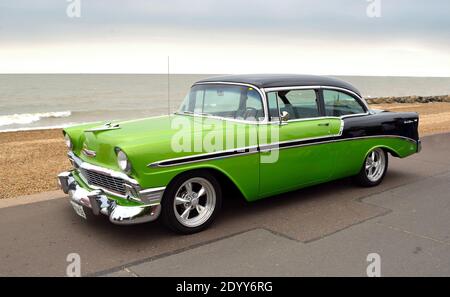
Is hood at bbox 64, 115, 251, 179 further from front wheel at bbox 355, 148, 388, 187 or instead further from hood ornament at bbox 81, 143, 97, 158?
front wheel at bbox 355, 148, 388, 187

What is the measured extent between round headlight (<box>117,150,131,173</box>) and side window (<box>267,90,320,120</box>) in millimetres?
1825

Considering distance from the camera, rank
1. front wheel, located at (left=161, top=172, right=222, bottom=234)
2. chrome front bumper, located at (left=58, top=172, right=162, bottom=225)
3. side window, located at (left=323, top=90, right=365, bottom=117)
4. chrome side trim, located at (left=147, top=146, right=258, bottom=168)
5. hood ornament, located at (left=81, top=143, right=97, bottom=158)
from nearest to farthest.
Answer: chrome front bumper, located at (left=58, top=172, right=162, bottom=225), chrome side trim, located at (left=147, top=146, right=258, bottom=168), front wheel, located at (left=161, top=172, right=222, bottom=234), hood ornament, located at (left=81, top=143, right=97, bottom=158), side window, located at (left=323, top=90, right=365, bottom=117)

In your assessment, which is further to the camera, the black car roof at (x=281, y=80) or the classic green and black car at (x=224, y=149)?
the black car roof at (x=281, y=80)

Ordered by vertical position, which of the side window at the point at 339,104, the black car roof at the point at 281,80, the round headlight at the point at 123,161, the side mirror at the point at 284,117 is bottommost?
the round headlight at the point at 123,161

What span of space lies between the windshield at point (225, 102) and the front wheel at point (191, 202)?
40.1 inches

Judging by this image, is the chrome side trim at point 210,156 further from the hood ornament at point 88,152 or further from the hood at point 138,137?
the hood ornament at point 88,152

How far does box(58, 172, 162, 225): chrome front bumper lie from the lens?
164 inches

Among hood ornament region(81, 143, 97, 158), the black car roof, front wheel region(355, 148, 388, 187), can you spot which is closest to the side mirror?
the black car roof

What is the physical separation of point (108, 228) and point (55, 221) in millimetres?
681

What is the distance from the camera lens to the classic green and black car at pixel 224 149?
14.1 feet

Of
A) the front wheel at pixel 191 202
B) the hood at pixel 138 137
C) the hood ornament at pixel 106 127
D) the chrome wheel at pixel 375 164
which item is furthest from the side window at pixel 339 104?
the hood ornament at pixel 106 127

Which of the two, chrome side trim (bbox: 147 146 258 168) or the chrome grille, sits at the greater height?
chrome side trim (bbox: 147 146 258 168)

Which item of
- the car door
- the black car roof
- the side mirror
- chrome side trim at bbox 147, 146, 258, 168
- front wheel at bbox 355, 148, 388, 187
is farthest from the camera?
front wheel at bbox 355, 148, 388, 187

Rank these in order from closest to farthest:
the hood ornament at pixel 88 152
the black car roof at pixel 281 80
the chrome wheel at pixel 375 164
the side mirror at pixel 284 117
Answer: the hood ornament at pixel 88 152
the side mirror at pixel 284 117
the black car roof at pixel 281 80
the chrome wheel at pixel 375 164
